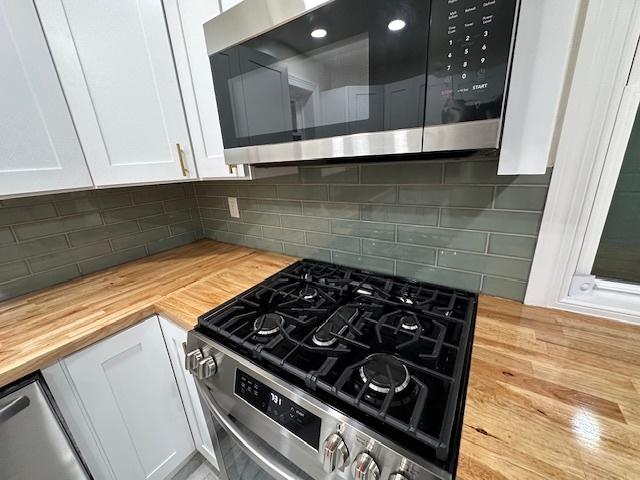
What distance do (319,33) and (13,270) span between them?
1.46 m

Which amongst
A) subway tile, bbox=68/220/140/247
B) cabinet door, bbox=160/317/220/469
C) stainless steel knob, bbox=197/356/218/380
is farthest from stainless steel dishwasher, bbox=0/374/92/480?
subway tile, bbox=68/220/140/247

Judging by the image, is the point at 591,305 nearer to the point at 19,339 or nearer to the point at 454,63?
the point at 454,63

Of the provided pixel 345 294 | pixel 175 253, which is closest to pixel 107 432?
pixel 175 253

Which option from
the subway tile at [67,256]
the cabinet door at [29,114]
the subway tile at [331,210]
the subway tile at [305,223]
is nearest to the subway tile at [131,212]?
the subway tile at [67,256]

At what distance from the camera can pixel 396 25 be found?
1.61ft

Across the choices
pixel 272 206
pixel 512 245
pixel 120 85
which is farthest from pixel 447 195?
pixel 120 85

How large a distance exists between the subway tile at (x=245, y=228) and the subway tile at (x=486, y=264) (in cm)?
91

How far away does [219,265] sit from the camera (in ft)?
4.17

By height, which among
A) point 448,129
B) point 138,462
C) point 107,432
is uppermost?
point 448,129

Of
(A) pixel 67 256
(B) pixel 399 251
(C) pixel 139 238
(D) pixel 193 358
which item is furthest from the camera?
(C) pixel 139 238

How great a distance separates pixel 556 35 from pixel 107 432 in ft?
5.22

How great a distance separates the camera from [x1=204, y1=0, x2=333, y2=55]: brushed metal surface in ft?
1.92

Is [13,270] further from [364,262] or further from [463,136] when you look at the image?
[463,136]

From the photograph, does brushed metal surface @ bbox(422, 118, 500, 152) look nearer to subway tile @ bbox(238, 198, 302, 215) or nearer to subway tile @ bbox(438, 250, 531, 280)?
subway tile @ bbox(438, 250, 531, 280)
